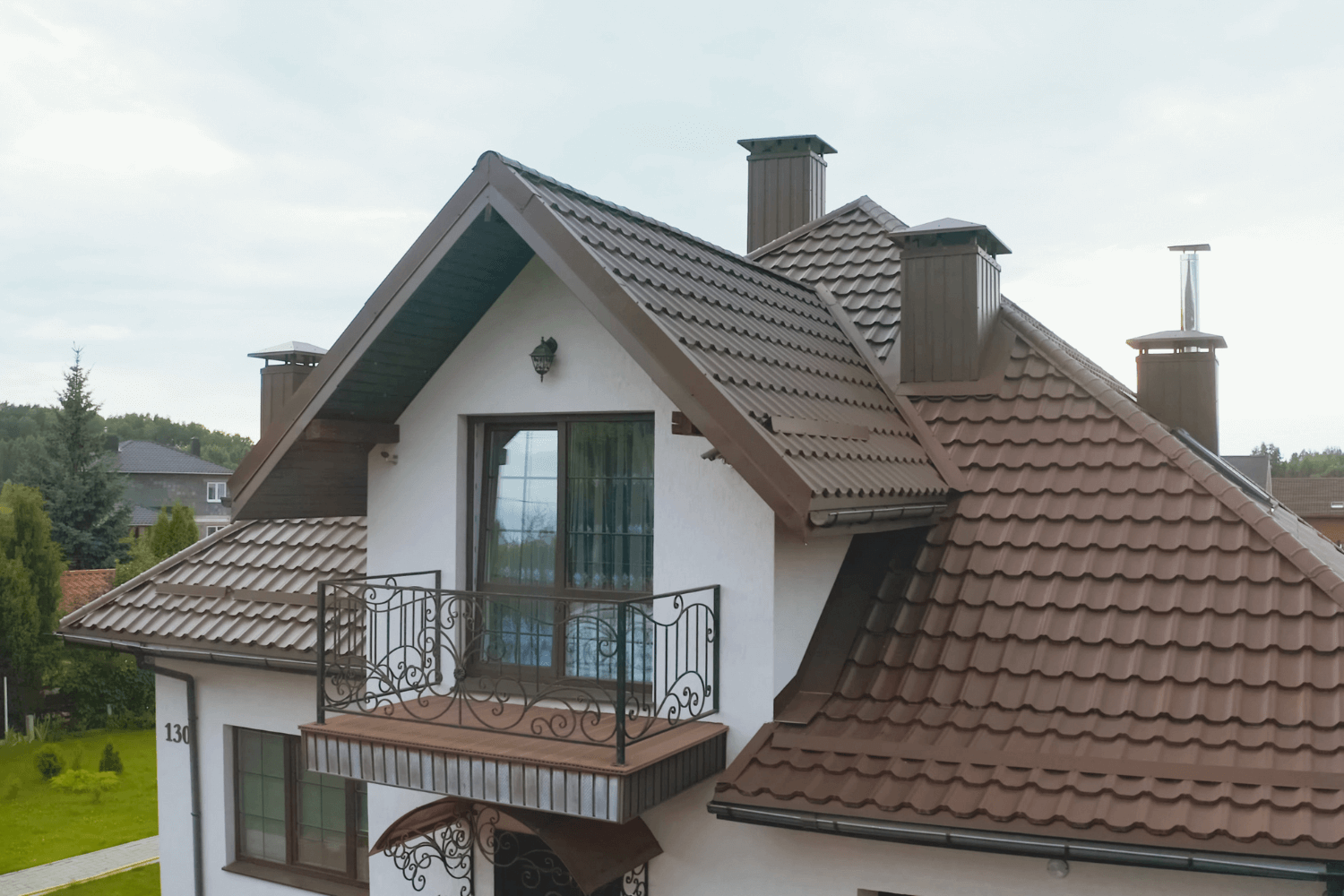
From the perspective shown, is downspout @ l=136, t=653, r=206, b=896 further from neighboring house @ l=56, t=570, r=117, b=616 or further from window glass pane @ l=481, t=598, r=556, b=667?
neighboring house @ l=56, t=570, r=117, b=616

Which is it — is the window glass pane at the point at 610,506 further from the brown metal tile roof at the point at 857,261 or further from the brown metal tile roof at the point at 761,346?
the brown metal tile roof at the point at 857,261

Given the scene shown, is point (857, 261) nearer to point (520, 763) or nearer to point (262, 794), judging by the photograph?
point (520, 763)

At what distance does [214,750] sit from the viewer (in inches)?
375

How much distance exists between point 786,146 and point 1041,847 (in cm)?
903

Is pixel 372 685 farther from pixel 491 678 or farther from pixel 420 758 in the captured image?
pixel 420 758

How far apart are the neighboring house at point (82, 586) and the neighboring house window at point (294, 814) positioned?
21.7 meters

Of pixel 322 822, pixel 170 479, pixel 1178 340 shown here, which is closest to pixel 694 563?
pixel 1178 340

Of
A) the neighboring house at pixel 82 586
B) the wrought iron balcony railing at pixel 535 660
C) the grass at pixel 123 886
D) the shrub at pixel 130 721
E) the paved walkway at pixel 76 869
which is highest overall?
the wrought iron balcony railing at pixel 535 660

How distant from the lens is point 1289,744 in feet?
16.1

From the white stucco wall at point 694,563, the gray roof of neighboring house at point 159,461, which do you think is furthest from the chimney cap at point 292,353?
the gray roof of neighboring house at point 159,461

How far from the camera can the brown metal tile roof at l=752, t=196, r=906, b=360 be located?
8.40 m

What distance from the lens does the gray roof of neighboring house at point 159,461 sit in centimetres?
5778

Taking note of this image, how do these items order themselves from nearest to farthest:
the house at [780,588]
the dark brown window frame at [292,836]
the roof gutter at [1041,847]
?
1. the roof gutter at [1041,847]
2. the house at [780,588]
3. the dark brown window frame at [292,836]

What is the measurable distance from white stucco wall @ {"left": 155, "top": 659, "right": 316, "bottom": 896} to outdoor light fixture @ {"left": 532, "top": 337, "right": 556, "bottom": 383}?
3.93 meters
